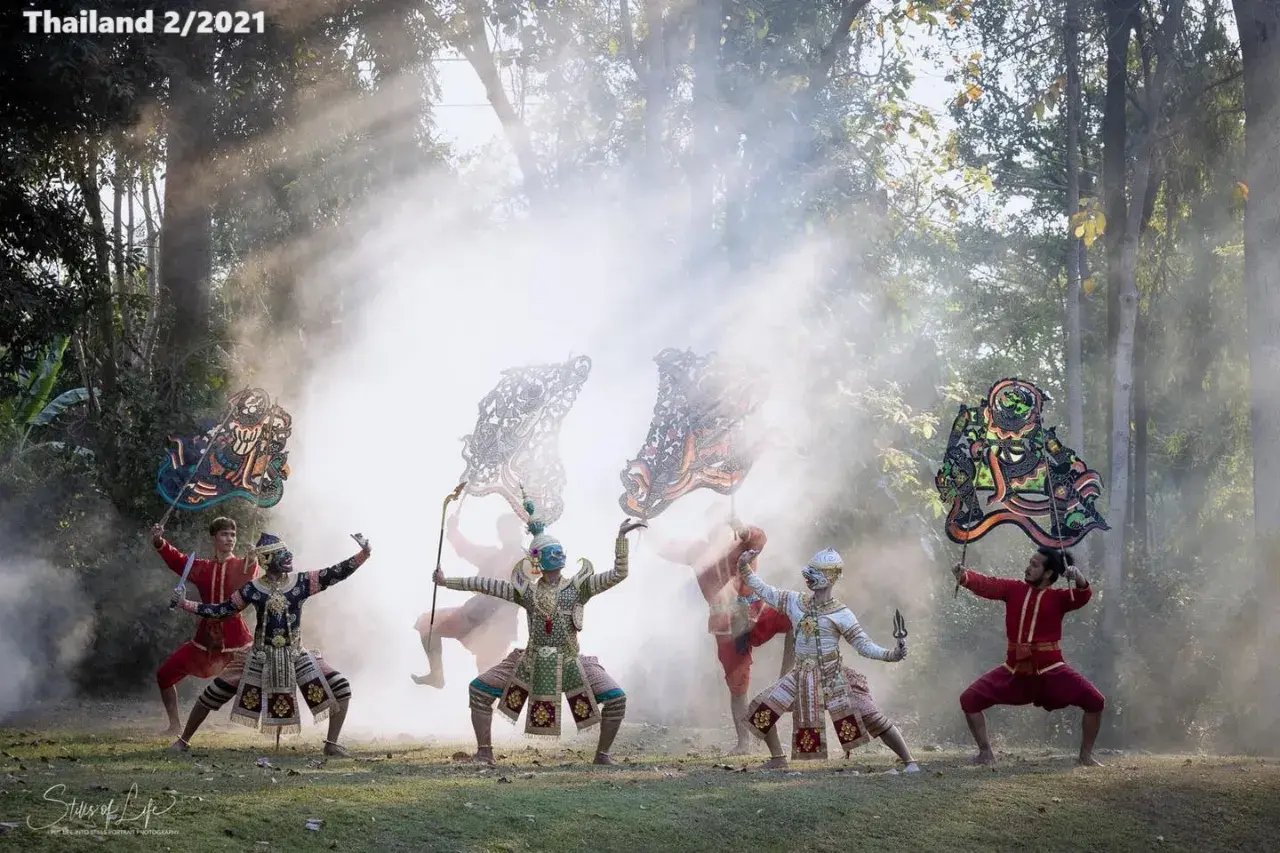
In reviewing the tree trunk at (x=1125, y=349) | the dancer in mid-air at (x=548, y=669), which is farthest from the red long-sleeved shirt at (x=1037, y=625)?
the tree trunk at (x=1125, y=349)

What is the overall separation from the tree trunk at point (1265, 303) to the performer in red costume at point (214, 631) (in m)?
10.3

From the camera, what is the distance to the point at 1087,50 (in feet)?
65.6

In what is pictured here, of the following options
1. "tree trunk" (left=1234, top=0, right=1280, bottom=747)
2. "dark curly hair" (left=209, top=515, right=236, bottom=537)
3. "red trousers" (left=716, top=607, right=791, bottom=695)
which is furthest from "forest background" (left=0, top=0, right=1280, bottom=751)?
"red trousers" (left=716, top=607, right=791, bottom=695)

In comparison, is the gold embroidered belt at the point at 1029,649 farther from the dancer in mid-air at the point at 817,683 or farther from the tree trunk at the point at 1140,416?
the tree trunk at the point at 1140,416

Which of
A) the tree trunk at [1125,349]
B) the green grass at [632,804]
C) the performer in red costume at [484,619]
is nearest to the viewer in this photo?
the green grass at [632,804]

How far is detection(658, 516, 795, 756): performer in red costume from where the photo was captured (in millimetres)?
12453

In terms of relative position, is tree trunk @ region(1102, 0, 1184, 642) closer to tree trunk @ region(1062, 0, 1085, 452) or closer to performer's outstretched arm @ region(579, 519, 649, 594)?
tree trunk @ region(1062, 0, 1085, 452)

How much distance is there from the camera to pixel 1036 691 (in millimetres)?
10422

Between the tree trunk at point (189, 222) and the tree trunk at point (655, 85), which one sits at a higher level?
the tree trunk at point (655, 85)

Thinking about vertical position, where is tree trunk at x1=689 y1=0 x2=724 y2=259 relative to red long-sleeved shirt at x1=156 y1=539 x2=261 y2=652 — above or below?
above

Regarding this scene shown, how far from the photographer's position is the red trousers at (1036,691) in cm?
1023

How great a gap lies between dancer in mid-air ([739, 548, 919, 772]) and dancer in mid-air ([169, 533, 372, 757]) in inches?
127

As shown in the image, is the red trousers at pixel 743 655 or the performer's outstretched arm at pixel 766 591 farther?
the red trousers at pixel 743 655

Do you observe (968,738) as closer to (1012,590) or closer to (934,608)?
(934,608)
